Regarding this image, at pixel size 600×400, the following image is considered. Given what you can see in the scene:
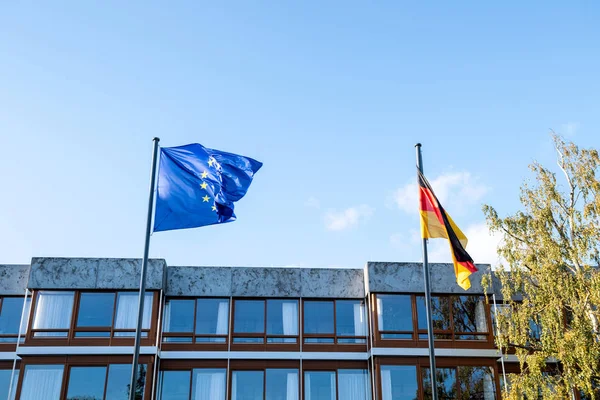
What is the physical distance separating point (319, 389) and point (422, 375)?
3638mm

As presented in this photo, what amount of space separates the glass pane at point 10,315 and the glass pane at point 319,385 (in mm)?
10425

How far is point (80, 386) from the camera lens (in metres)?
22.7

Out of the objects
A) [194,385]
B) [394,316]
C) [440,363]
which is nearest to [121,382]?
[194,385]

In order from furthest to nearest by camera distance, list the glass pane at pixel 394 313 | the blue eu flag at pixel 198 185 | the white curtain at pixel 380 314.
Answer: the glass pane at pixel 394 313 → the white curtain at pixel 380 314 → the blue eu flag at pixel 198 185

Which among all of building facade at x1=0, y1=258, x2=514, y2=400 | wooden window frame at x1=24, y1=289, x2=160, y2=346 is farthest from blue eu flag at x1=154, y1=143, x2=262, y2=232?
wooden window frame at x1=24, y1=289, x2=160, y2=346

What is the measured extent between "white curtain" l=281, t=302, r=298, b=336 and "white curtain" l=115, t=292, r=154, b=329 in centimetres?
480

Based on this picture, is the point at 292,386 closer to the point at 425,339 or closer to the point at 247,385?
the point at 247,385

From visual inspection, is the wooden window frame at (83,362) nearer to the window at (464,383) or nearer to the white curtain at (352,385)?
the white curtain at (352,385)

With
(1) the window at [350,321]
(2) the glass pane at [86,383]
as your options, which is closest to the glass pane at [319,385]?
(1) the window at [350,321]

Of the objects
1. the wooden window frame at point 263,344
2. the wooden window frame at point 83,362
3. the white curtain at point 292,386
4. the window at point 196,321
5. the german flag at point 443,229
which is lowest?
the white curtain at point 292,386

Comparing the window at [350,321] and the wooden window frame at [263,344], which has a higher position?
the window at [350,321]

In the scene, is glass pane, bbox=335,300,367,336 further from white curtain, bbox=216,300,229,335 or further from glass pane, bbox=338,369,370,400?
white curtain, bbox=216,300,229,335

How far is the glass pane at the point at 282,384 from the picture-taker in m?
23.7

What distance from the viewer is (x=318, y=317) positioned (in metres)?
25.0
